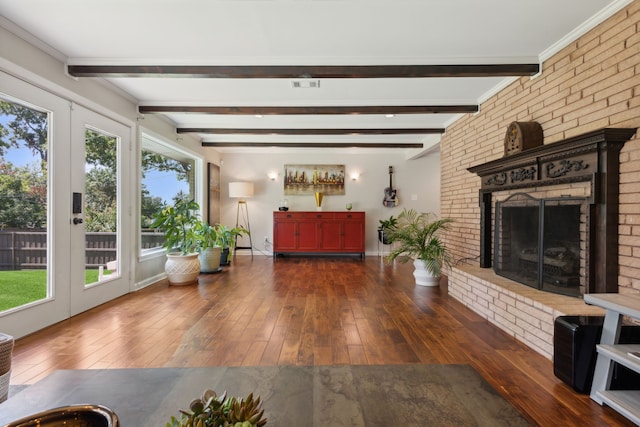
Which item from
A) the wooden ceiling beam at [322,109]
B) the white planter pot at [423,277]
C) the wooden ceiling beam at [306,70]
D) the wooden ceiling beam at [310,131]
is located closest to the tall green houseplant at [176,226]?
the wooden ceiling beam at [310,131]

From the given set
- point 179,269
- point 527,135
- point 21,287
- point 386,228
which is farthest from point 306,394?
point 386,228

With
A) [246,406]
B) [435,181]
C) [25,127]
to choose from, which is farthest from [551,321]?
[435,181]

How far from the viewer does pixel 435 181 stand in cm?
744

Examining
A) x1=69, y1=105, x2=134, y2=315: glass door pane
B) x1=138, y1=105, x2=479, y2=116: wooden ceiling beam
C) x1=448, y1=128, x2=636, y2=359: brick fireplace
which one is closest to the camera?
x1=448, y1=128, x2=636, y2=359: brick fireplace

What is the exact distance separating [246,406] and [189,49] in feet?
9.96

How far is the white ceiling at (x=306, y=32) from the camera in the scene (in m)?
2.21

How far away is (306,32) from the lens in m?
2.51

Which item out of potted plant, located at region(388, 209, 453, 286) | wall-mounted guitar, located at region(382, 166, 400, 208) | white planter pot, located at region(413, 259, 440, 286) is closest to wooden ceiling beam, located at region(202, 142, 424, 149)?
wall-mounted guitar, located at region(382, 166, 400, 208)

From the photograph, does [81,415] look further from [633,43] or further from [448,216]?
[448,216]

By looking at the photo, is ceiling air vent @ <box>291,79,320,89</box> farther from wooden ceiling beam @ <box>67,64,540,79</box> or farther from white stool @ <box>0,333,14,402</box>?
white stool @ <box>0,333,14,402</box>

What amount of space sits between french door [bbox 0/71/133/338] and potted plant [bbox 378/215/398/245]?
4.98 m

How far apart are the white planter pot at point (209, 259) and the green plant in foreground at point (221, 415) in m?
4.89

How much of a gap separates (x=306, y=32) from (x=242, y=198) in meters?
5.30

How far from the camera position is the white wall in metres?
7.34
